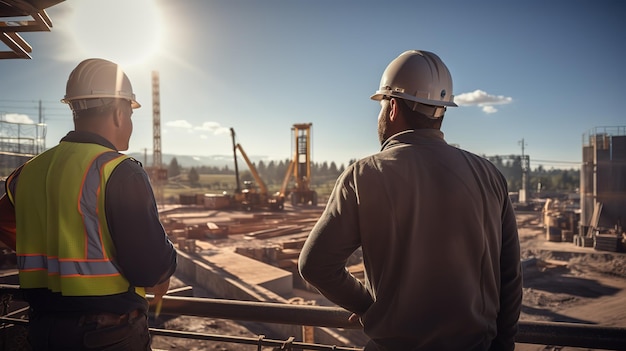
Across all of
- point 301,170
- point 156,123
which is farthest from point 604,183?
point 156,123

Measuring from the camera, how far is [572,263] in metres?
20.1

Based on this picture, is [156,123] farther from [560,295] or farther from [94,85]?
[94,85]

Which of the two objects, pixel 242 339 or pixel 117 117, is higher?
pixel 117 117

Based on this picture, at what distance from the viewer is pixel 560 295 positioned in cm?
1528

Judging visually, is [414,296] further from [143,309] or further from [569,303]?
[569,303]

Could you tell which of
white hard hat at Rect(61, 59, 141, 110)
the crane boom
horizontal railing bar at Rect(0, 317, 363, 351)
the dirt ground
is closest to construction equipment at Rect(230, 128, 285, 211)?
the crane boom

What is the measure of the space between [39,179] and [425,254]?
1.52m

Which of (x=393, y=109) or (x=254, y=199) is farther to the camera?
(x=254, y=199)

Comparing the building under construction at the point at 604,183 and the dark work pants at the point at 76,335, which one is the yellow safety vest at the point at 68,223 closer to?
the dark work pants at the point at 76,335

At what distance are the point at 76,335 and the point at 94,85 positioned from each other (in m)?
1.04

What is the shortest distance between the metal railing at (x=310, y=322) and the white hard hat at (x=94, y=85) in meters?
1.07

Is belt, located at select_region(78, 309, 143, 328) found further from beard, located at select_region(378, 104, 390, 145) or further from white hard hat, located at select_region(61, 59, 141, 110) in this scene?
beard, located at select_region(378, 104, 390, 145)

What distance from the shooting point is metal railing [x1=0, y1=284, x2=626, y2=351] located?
1777 millimetres

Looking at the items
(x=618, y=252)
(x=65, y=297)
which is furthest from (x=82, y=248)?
(x=618, y=252)
